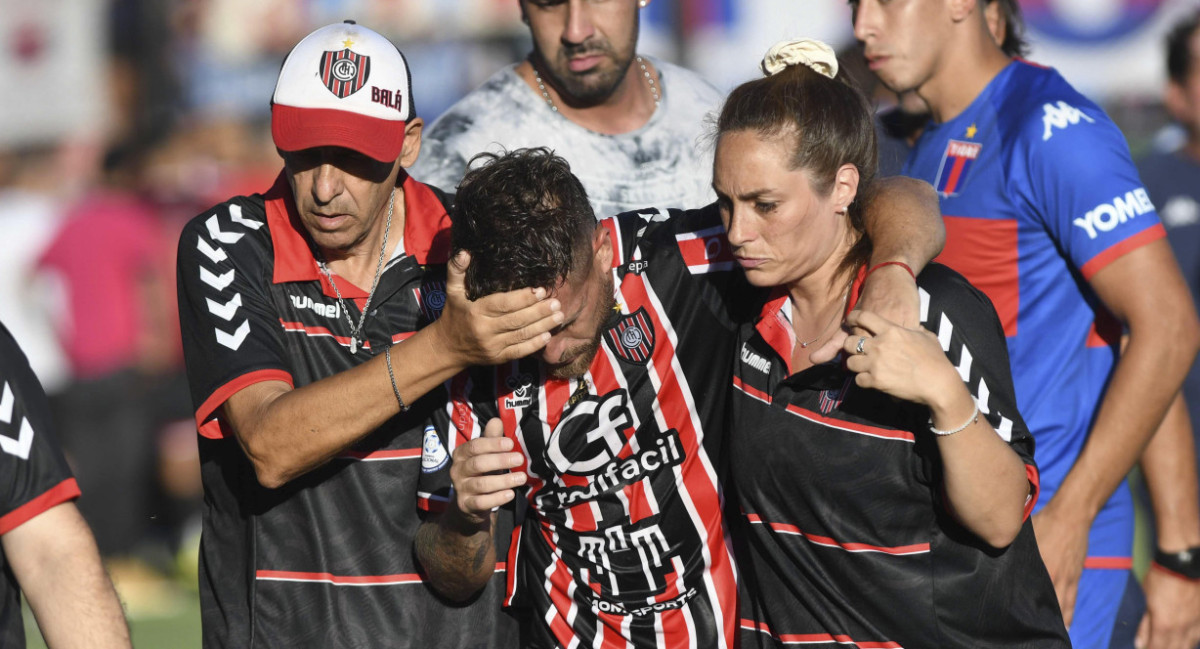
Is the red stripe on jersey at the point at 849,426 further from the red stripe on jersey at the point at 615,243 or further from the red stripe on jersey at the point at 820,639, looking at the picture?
the red stripe on jersey at the point at 615,243

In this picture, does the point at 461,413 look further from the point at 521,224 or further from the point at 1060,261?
the point at 1060,261

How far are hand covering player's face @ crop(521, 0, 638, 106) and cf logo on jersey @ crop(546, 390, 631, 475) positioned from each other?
1.44 metres

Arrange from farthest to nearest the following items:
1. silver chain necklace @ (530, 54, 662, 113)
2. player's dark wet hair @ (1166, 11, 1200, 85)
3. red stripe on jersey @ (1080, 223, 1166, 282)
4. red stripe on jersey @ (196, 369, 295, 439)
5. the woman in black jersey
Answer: player's dark wet hair @ (1166, 11, 1200, 85) < silver chain necklace @ (530, 54, 662, 113) < red stripe on jersey @ (1080, 223, 1166, 282) < red stripe on jersey @ (196, 369, 295, 439) < the woman in black jersey

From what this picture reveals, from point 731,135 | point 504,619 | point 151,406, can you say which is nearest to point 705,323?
point 731,135

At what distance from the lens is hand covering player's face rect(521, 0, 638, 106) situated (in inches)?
159

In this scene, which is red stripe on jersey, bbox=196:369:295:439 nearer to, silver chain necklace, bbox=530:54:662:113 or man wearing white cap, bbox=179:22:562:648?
man wearing white cap, bbox=179:22:562:648

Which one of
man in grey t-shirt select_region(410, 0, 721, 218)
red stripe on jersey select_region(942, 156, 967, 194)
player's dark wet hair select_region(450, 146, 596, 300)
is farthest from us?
man in grey t-shirt select_region(410, 0, 721, 218)

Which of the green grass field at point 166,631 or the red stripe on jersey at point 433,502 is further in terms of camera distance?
the green grass field at point 166,631

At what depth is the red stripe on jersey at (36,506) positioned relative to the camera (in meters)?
2.40

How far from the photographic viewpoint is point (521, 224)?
2752 mm

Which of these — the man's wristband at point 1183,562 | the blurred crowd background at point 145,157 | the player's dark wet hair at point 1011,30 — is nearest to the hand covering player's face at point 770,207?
the player's dark wet hair at point 1011,30

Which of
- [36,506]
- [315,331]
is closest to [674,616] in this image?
[315,331]

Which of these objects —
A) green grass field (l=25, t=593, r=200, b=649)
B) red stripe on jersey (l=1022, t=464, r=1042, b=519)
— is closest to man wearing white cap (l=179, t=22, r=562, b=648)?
red stripe on jersey (l=1022, t=464, r=1042, b=519)

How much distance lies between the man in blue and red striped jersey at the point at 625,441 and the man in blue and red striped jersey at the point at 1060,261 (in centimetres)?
58
